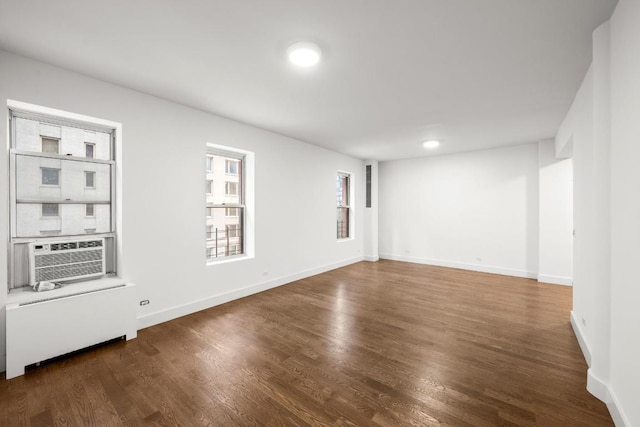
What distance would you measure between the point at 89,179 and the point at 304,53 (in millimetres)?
2651

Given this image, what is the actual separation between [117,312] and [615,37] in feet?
15.5

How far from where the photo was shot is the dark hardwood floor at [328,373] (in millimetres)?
1812

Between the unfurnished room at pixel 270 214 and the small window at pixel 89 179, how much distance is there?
0.01 metres

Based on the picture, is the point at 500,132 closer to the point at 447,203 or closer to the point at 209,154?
the point at 447,203

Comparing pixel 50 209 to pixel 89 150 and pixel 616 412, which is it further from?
pixel 616 412

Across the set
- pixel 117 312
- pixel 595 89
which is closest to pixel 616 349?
pixel 595 89

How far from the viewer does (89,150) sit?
297 cm

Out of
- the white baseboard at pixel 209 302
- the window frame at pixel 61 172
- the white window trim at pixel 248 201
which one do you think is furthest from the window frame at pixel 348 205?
the window frame at pixel 61 172

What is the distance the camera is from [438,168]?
662 centimetres

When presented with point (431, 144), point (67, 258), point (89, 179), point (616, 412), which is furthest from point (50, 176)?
point (431, 144)

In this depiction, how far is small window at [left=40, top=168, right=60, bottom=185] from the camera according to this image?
2.65 meters

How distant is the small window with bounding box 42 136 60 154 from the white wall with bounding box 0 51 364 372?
1.28 ft

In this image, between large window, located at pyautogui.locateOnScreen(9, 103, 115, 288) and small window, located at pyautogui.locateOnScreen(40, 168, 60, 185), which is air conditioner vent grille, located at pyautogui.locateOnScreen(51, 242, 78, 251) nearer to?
large window, located at pyautogui.locateOnScreen(9, 103, 115, 288)

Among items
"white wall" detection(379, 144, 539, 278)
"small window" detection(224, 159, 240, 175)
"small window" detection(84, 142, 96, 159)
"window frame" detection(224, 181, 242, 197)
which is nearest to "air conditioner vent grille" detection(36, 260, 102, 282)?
"small window" detection(84, 142, 96, 159)
